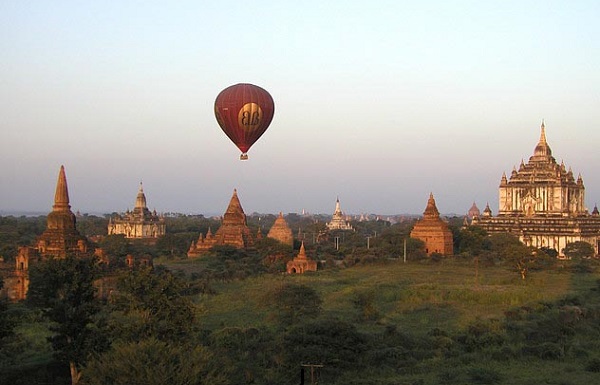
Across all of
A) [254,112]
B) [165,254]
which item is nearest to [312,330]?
[254,112]

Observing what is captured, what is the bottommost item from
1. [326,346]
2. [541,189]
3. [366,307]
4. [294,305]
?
[326,346]

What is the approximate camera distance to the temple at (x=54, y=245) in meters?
32.1

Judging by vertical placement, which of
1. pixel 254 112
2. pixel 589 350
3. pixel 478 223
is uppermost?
pixel 254 112

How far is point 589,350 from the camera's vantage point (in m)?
22.1

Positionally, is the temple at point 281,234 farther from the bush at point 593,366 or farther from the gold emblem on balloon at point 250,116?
the bush at point 593,366

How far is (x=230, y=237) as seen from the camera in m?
58.6

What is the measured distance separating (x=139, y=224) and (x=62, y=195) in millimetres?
44971

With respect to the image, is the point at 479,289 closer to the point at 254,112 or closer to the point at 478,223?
the point at 254,112

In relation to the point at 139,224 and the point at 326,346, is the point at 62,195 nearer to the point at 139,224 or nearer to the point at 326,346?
the point at 326,346

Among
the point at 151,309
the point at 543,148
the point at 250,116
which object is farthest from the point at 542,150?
the point at 151,309

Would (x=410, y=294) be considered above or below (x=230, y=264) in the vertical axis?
below

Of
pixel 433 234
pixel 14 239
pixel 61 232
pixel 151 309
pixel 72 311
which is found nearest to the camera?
pixel 151 309

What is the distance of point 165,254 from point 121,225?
76.1ft

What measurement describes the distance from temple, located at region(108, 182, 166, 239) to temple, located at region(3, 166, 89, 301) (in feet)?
144
